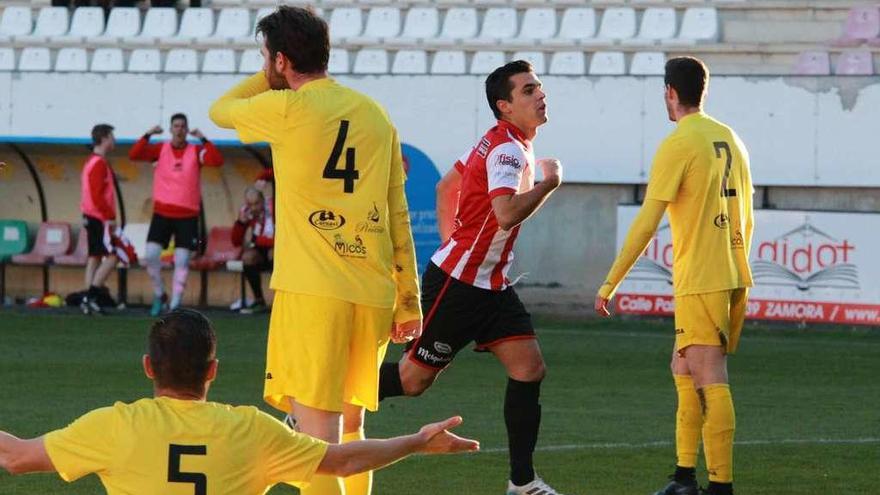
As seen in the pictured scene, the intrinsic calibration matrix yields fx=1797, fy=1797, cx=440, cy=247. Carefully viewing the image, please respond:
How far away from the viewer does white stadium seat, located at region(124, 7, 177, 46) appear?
22328mm

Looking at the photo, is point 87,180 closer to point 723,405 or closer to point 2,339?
point 2,339

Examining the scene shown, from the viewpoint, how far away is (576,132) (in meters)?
19.2

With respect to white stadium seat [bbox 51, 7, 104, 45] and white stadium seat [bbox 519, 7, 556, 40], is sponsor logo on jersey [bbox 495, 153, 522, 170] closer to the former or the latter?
white stadium seat [bbox 519, 7, 556, 40]

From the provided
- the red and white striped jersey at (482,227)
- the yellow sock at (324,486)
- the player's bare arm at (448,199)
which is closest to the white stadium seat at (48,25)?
the player's bare arm at (448,199)

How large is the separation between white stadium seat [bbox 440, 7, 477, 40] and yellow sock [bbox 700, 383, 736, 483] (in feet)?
44.2

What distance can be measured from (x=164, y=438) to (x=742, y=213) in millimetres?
4269

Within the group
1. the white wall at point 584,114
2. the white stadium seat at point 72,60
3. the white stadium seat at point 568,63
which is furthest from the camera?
the white stadium seat at point 72,60

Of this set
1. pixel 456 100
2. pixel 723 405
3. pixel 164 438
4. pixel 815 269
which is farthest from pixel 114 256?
pixel 164 438

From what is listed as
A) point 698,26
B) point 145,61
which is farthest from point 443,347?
point 145,61

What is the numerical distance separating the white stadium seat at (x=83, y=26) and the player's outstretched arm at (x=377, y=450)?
18.7 m

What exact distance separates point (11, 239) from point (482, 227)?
13558 millimetres

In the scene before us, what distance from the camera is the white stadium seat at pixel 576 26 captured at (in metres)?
20.5

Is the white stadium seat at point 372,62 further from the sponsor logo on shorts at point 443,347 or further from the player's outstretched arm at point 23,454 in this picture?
the player's outstretched arm at point 23,454

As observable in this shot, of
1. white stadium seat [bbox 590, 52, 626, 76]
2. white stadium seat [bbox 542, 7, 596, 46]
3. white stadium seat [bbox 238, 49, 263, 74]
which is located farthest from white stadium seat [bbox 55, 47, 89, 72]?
white stadium seat [bbox 590, 52, 626, 76]
